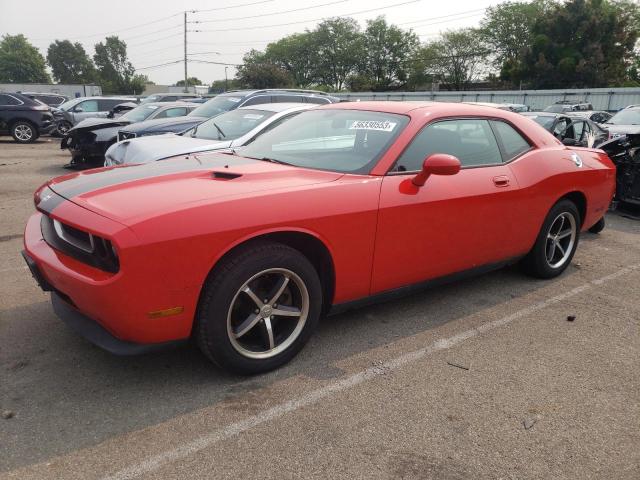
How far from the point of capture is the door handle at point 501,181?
377 centimetres

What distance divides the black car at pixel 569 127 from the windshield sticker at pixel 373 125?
7643 millimetres

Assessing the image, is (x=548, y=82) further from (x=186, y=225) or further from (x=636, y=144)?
(x=186, y=225)

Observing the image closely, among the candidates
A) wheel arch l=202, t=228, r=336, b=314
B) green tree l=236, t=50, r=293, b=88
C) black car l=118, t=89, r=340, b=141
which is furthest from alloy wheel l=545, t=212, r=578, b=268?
green tree l=236, t=50, r=293, b=88

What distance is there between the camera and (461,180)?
3557mm

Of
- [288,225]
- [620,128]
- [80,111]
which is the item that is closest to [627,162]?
[620,128]

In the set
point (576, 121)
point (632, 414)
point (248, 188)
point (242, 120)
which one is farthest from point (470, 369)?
point (576, 121)

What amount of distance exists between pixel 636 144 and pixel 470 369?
555cm

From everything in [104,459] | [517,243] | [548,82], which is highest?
[548,82]

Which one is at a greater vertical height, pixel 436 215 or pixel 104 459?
pixel 436 215

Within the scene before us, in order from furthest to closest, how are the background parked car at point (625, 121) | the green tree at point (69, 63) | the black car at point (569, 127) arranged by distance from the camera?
the green tree at point (69, 63) < the background parked car at point (625, 121) < the black car at point (569, 127)

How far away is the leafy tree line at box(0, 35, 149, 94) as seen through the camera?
113 m

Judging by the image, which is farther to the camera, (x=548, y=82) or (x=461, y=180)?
(x=548, y=82)

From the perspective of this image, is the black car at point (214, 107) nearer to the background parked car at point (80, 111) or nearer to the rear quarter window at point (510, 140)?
the rear quarter window at point (510, 140)

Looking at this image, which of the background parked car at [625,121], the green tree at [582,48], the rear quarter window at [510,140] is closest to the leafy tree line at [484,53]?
the green tree at [582,48]
